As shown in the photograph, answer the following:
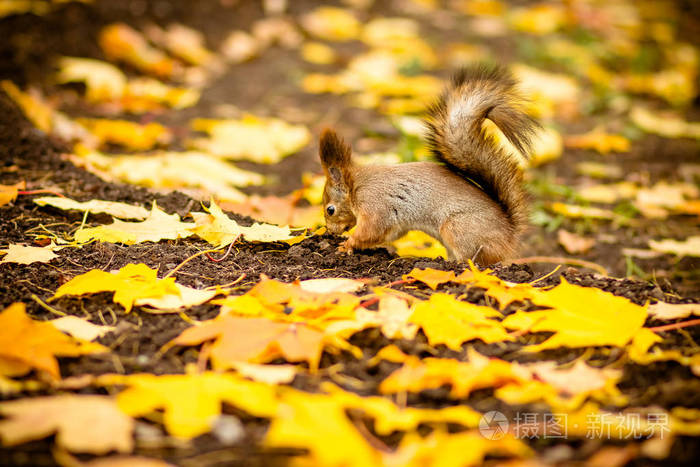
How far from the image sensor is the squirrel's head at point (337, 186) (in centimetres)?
251

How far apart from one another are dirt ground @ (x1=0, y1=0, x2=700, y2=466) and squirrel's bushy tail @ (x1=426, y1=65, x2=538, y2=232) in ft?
1.35

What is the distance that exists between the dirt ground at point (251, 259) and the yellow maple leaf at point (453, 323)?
4 centimetres

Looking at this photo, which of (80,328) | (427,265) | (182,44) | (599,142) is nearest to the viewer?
(80,328)

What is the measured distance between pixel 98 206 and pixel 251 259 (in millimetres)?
678

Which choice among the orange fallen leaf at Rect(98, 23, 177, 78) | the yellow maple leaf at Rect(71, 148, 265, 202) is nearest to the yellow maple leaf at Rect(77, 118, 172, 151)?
the yellow maple leaf at Rect(71, 148, 265, 202)

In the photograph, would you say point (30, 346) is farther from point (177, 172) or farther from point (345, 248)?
point (177, 172)

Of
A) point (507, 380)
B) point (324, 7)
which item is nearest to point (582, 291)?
point (507, 380)

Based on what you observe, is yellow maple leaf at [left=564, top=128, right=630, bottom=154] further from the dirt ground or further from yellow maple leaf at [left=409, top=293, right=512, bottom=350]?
yellow maple leaf at [left=409, top=293, right=512, bottom=350]

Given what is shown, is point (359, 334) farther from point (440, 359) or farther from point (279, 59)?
point (279, 59)

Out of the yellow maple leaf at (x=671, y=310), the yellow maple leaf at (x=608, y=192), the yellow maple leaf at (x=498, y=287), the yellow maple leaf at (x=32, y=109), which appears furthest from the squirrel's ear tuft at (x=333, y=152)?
the yellow maple leaf at (x=32, y=109)

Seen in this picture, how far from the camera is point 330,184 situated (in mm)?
2578

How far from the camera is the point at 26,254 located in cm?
187

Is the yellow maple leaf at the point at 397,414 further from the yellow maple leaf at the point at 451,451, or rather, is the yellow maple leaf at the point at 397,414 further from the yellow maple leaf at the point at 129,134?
the yellow maple leaf at the point at 129,134

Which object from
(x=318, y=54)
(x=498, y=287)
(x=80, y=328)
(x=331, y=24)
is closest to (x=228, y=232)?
(x=80, y=328)
